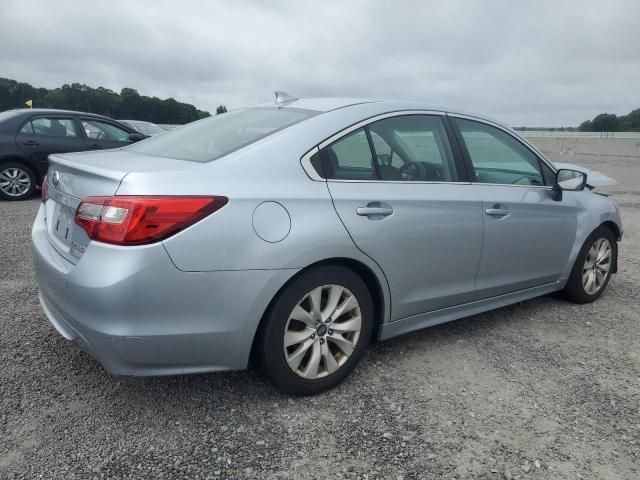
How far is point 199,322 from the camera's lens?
2311 mm

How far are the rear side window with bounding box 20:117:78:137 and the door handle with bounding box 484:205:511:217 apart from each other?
7.86 meters

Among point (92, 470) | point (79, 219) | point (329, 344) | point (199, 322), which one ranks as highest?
point (79, 219)

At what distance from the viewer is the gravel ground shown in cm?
224

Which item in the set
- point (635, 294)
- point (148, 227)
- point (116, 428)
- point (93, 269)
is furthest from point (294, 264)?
point (635, 294)

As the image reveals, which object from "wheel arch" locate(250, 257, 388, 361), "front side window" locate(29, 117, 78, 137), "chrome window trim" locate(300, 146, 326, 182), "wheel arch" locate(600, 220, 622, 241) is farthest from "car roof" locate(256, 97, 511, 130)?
"front side window" locate(29, 117, 78, 137)

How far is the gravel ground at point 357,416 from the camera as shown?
2242mm

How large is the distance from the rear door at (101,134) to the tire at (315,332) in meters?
7.70

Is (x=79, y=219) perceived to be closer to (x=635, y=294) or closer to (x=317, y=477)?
(x=317, y=477)

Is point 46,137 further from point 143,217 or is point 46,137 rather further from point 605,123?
point 605,123

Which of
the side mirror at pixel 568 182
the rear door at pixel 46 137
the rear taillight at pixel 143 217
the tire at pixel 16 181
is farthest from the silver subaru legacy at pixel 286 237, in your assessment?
the tire at pixel 16 181

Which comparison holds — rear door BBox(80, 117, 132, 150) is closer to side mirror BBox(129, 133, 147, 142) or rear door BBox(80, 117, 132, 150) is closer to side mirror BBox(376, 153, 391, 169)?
side mirror BBox(129, 133, 147, 142)

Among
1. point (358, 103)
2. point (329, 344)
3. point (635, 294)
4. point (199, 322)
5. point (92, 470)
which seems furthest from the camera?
point (635, 294)

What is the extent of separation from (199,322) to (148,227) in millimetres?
466

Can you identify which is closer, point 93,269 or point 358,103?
point 93,269
